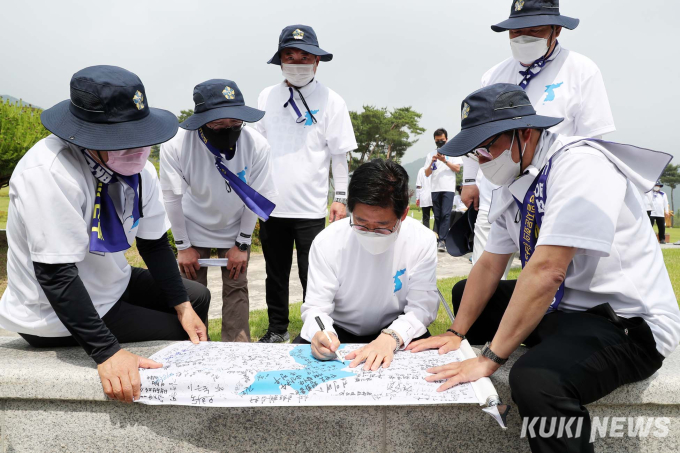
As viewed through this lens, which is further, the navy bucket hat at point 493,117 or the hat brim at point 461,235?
the hat brim at point 461,235

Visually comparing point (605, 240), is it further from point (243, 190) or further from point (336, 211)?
point (336, 211)

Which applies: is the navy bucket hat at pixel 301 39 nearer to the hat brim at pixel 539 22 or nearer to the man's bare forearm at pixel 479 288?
the hat brim at pixel 539 22

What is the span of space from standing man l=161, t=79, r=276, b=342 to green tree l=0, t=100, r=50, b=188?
7.14 m

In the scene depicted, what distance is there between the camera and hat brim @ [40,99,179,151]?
6.30 ft

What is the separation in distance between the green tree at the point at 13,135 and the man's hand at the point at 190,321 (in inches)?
317

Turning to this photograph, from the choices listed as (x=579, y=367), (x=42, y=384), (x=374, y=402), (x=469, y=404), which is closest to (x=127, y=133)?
(x=42, y=384)

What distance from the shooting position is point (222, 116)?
2957 millimetres

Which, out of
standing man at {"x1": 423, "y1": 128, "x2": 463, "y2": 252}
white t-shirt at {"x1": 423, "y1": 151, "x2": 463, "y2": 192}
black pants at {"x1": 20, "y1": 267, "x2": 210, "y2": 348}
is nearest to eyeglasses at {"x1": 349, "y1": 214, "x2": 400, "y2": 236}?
black pants at {"x1": 20, "y1": 267, "x2": 210, "y2": 348}

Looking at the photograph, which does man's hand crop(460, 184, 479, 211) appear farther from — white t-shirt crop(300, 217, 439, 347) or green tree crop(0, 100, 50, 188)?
green tree crop(0, 100, 50, 188)

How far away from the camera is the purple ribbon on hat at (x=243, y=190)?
125 inches

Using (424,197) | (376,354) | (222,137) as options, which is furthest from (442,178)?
(376,354)

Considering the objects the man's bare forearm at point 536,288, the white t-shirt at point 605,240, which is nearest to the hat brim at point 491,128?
the white t-shirt at point 605,240

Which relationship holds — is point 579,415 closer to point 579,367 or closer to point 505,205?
point 579,367

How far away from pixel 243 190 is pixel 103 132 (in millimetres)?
1340
